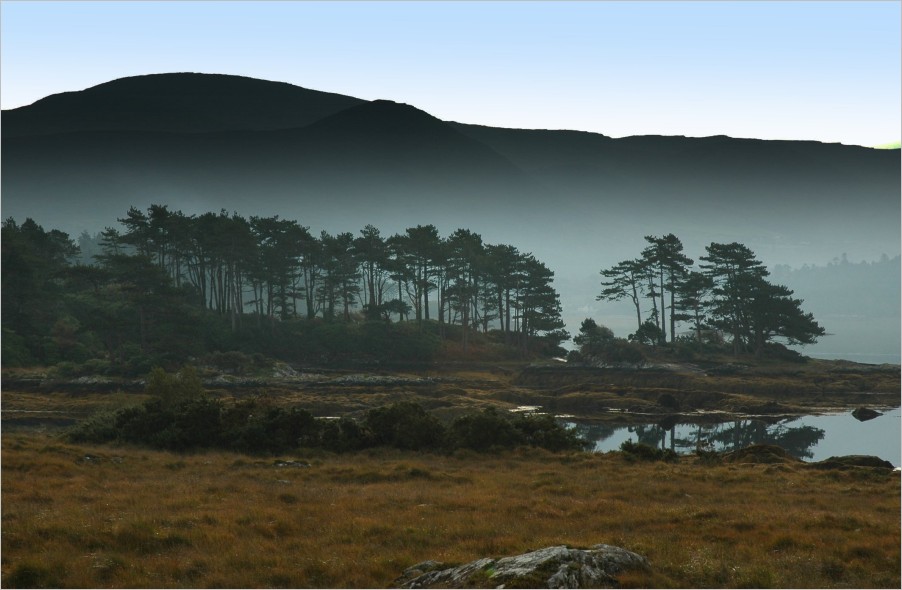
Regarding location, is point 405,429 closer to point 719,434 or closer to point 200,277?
point 719,434

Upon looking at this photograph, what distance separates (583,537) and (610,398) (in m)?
57.7

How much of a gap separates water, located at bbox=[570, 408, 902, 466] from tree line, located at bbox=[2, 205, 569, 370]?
161ft

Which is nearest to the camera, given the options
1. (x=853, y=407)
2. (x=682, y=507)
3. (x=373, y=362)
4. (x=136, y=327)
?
(x=682, y=507)

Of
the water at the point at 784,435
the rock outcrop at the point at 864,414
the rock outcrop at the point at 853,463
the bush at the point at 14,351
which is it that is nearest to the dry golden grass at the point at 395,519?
the rock outcrop at the point at 853,463

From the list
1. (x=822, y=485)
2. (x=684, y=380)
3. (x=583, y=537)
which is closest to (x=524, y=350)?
(x=684, y=380)

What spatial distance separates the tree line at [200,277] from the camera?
93000 mm

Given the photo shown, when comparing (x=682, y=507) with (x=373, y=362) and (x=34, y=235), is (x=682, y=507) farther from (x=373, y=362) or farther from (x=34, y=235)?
(x=34, y=235)

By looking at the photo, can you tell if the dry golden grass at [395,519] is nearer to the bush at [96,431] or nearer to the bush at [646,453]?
the bush at [646,453]

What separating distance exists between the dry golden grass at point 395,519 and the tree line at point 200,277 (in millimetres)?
60267

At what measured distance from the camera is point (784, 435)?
191 feet

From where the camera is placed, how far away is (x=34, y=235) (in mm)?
116312

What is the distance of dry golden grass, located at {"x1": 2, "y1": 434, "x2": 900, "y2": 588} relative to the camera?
16.9 m

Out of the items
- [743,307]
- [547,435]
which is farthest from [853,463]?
[743,307]

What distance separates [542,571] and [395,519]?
8351 mm
